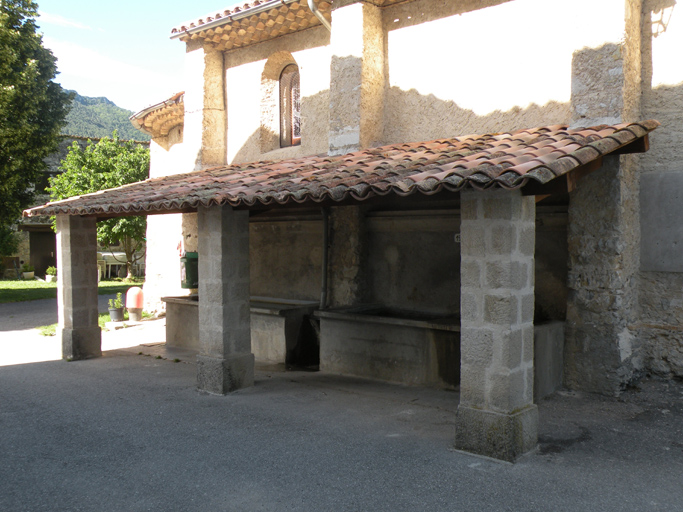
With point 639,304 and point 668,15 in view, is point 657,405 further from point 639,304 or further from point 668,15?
point 668,15

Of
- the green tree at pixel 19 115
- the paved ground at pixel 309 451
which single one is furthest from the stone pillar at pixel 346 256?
the green tree at pixel 19 115

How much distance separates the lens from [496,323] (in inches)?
192

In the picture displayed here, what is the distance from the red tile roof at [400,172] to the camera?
465 cm

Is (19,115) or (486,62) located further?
(19,115)

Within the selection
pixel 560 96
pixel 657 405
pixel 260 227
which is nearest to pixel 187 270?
pixel 260 227

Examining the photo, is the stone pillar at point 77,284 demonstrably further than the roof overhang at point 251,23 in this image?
No

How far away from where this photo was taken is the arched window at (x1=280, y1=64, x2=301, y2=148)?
35.2 ft

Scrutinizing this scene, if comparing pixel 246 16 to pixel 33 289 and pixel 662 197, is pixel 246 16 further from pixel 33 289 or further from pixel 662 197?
pixel 33 289

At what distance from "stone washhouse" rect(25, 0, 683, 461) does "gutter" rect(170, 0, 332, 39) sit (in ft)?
0.13

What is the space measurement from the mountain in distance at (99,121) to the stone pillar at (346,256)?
6486 cm

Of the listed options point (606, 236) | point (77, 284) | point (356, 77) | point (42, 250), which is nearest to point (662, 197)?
point (606, 236)

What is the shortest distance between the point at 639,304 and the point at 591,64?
288 centimetres

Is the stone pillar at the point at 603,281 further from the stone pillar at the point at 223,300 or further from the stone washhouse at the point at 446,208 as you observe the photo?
the stone pillar at the point at 223,300

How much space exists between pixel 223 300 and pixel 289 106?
16.2 ft
